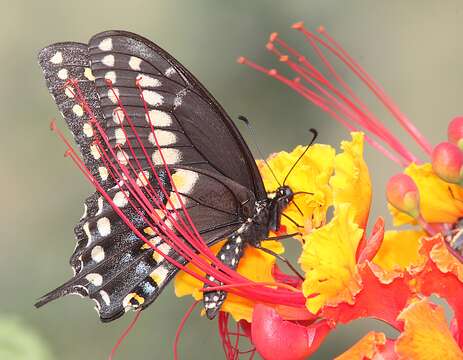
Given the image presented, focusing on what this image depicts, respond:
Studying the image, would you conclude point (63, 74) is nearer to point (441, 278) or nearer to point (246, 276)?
point (246, 276)

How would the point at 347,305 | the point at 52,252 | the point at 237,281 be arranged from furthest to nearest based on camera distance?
the point at 52,252
the point at 237,281
the point at 347,305

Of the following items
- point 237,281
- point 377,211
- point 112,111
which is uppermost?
point 112,111

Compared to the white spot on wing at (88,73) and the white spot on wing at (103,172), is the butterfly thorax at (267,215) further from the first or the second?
the white spot on wing at (88,73)

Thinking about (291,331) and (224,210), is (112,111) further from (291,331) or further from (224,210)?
(291,331)

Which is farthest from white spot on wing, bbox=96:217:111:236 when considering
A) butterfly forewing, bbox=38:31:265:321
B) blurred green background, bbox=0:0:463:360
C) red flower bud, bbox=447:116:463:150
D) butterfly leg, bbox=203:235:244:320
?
blurred green background, bbox=0:0:463:360

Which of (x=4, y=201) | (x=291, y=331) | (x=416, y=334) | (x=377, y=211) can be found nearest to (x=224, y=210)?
(x=291, y=331)

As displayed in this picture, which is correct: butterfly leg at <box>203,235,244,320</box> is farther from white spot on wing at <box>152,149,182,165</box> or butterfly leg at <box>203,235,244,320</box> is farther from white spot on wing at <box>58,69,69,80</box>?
white spot on wing at <box>58,69,69,80</box>

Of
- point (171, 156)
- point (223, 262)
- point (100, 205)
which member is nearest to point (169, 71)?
point (171, 156)
